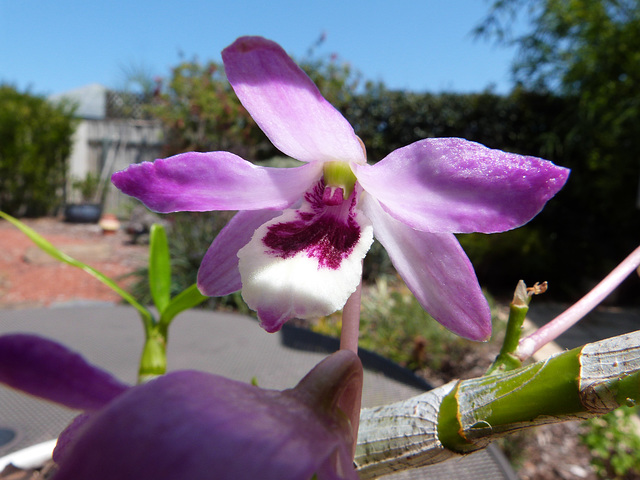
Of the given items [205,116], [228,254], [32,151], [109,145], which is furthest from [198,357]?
[109,145]

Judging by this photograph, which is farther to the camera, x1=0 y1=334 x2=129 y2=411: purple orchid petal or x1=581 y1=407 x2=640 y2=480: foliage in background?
x1=581 y1=407 x2=640 y2=480: foliage in background

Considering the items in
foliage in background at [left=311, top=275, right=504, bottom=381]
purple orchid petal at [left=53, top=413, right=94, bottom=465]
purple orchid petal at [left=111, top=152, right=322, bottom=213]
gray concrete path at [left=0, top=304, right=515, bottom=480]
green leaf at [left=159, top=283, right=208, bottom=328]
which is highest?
purple orchid petal at [left=111, top=152, right=322, bottom=213]

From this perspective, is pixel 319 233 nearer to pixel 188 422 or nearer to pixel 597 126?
pixel 188 422

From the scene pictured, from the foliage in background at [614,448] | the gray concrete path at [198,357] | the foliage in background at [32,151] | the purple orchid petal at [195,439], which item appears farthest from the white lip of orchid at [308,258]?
the foliage in background at [32,151]

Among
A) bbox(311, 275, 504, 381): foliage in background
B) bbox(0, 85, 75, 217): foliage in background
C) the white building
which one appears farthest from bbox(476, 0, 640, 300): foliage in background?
bbox(0, 85, 75, 217): foliage in background

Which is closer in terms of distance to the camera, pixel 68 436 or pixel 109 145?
pixel 68 436

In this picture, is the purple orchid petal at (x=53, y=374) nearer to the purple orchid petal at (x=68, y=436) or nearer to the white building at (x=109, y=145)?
the purple orchid petal at (x=68, y=436)

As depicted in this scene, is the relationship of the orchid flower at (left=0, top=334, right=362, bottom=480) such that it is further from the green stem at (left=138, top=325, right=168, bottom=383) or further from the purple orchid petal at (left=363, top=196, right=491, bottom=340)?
the green stem at (left=138, top=325, right=168, bottom=383)
